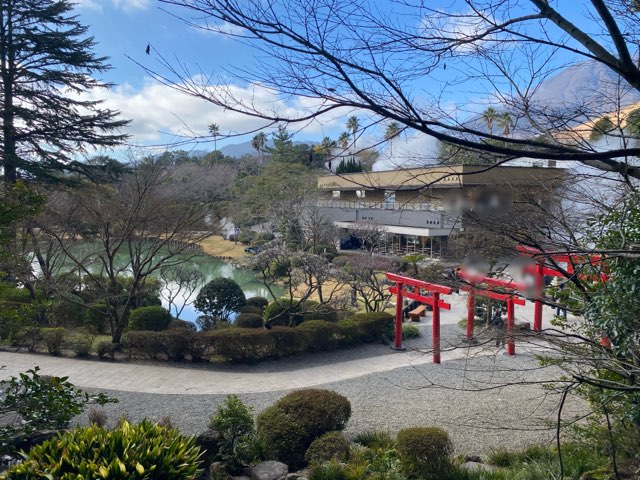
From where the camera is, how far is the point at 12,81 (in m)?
13.6

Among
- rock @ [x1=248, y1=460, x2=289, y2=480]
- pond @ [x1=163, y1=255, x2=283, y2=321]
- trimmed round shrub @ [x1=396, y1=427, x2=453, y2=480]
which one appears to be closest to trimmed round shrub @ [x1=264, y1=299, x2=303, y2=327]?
pond @ [x1=163, y1=255, x2=283, y2=321]

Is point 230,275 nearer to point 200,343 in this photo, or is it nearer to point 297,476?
point 200,343

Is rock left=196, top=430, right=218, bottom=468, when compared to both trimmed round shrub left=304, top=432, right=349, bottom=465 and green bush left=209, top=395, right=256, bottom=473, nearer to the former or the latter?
green bush left=209, top=395, right=256, bottom=473

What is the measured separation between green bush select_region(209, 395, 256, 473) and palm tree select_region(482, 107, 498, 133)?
14.6ft

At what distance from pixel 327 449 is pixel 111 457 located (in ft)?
9.21

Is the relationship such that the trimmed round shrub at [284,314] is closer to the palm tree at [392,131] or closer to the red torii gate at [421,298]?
the red torii gate at [421,298]

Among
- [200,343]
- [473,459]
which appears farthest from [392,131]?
[200,343]

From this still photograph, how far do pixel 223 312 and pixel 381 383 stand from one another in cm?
653

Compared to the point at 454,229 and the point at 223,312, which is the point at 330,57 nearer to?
the point at 454,229

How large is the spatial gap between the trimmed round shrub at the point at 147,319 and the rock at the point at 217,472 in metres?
7.62

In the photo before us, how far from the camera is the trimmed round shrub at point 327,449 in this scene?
5330mm

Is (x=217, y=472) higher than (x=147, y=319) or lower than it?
lower

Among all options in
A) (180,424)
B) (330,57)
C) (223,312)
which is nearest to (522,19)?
(330,57)

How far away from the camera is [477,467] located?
5.15 meters
